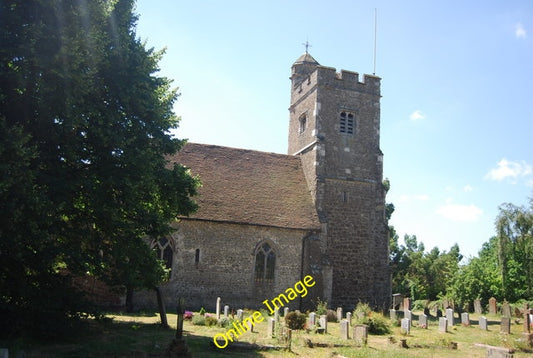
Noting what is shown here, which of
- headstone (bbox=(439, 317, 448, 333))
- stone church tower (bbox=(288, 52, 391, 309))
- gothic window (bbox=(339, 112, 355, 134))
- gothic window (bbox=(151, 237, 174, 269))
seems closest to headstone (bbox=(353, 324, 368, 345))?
headstone (bbox=(439, 317, 448, 333))

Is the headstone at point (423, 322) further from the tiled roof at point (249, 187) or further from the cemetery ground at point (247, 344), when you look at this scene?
the tiled roof at point (249, 187)

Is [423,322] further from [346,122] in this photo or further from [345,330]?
[346,122]

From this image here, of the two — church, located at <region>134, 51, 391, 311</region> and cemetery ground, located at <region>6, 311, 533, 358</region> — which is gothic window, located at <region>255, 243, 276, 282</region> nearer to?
church, located at <region>134, 51, 391, 311</region>

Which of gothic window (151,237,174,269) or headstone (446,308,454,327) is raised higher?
gothic window (151,237,174,269)

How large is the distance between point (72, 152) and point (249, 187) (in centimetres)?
1237

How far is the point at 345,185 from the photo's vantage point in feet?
76.0

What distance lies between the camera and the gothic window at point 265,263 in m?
20.6

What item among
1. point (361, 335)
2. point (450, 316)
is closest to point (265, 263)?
point (361, 335)

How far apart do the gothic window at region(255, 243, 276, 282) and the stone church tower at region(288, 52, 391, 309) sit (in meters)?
1.55

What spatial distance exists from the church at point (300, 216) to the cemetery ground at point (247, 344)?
409 cm

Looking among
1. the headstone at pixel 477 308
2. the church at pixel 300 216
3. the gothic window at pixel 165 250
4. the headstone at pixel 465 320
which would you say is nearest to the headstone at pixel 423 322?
the headstone at pixel 465 320

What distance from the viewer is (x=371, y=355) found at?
1114 cm

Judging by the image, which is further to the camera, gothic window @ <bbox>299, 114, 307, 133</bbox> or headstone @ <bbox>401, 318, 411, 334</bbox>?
gothic window @ <bbox>299, 114, 307, 133</bbox>

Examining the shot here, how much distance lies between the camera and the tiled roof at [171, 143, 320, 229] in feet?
68.2
